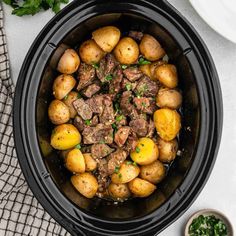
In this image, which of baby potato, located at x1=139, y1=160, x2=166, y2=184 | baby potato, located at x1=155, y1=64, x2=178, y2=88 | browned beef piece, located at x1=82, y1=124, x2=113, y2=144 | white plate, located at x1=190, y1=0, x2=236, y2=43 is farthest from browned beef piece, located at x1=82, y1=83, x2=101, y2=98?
white plate, located at x1=190, y1=0, x2=236, y2=43

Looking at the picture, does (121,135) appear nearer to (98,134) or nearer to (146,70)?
(98,134)

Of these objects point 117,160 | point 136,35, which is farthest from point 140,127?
point 136,35

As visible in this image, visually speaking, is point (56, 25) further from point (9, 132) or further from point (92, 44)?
point (9, 132)

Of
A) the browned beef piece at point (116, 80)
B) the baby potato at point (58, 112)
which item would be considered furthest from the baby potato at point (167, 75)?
the baby potato at point (58, 112)

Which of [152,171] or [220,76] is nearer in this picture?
[152,171]

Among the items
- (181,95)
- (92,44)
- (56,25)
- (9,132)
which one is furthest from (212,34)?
(9,132)

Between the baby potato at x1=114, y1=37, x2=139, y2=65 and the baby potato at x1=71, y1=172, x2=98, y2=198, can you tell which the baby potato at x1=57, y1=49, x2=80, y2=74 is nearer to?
the baby potato at x1=114, y1=37, x2=139, y2=65

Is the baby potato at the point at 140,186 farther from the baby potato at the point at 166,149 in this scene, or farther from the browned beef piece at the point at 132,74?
the browned beef piece at the point at 132,74

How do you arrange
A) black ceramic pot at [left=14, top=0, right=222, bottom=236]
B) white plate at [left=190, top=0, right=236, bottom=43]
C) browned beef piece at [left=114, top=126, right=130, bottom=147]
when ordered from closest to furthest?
black ceramic pot at [left=14, top=0, right=222, bottom=236], browned beef piece at [left=114, top=126, right=130, bottom=147], white plate at [left=190, top=0, right=236, bottom=43]
